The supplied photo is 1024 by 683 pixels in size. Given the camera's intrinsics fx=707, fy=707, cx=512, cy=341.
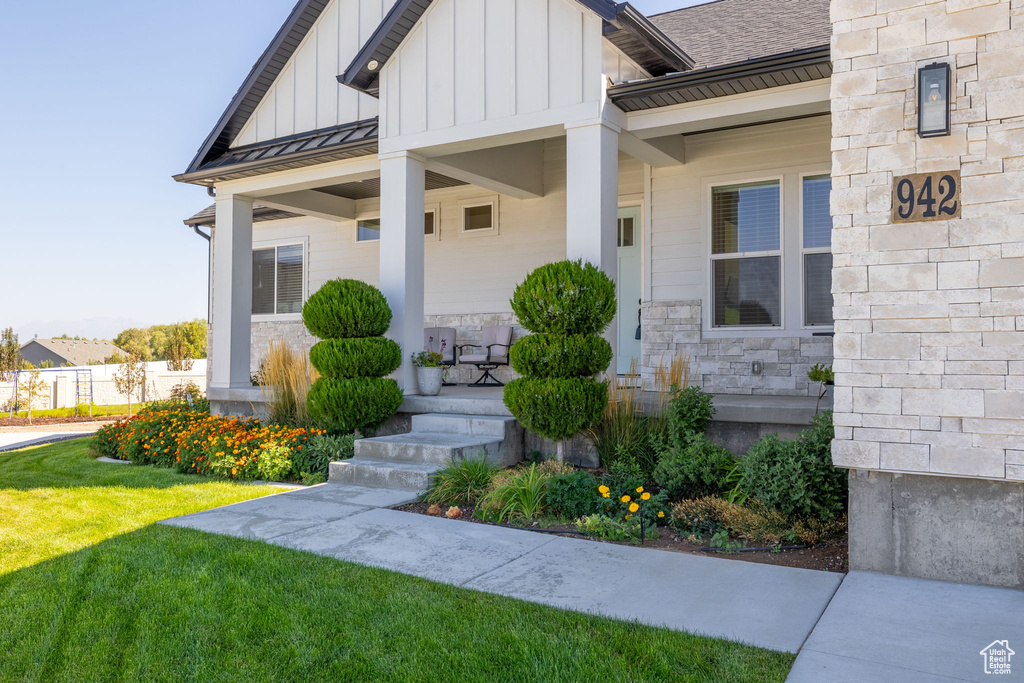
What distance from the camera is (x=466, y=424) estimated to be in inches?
257

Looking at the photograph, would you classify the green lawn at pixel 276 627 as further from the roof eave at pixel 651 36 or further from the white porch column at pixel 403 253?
the roof eave at pixel 651 36

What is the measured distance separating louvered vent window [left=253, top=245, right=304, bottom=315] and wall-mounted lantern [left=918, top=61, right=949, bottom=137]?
9841 mm

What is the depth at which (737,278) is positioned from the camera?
25.5 ft

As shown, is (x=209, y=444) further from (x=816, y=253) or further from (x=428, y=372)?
(x=816, y=253)

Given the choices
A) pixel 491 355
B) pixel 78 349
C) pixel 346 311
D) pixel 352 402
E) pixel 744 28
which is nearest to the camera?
pixel 352 402

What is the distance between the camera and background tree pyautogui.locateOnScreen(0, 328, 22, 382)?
1603 cm

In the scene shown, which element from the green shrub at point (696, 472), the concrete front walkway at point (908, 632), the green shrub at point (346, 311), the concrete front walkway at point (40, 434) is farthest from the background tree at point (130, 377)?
the concrete front walkway at point (908, 632)

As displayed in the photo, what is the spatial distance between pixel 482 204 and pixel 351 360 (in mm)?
3961

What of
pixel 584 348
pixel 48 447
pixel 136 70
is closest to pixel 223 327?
pixel 48 447

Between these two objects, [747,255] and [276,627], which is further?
[747,255]

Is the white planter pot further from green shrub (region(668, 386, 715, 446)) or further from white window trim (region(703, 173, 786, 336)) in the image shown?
white window trim (region(703, 173, 786, 336))

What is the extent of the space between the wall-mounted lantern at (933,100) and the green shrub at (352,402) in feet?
16.3

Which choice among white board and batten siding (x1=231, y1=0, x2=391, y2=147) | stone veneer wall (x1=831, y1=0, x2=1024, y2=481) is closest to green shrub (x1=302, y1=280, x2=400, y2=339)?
white board and batten siding (x1=231, y1=0, x2=391, y2=147)

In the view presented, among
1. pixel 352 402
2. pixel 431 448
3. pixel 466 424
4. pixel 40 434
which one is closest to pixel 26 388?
pixel 40 434
